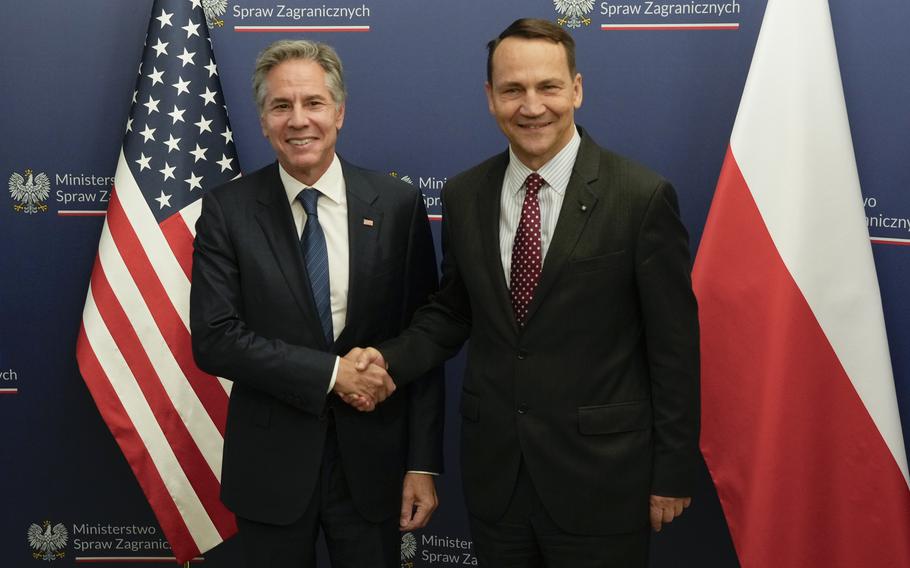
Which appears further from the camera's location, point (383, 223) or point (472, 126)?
point (472, 126)

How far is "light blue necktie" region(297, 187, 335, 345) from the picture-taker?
198 centimetres

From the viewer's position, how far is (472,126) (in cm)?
287

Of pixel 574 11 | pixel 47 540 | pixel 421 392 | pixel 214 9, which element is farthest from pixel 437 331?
pixel 47 540

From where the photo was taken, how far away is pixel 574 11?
277cm

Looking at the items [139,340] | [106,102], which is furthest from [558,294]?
[106,102]

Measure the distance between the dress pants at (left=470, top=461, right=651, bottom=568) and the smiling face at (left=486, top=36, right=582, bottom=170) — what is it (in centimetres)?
71

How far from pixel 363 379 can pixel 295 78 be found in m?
0.71

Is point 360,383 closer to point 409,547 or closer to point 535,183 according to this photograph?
point 535,183

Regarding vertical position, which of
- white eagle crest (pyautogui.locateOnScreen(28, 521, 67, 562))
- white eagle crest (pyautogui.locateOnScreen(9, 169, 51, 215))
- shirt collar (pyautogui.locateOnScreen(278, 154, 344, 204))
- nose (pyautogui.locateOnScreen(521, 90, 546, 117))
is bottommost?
white eagle crest (pyautogui.locateOnScreen(28, 521, 67, 562))

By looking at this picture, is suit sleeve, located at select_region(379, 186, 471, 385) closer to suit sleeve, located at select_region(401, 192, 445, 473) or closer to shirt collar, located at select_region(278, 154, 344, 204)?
suit sleeve, located at select_region(401, 192, 445, 473)

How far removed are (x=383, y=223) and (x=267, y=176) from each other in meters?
0.31

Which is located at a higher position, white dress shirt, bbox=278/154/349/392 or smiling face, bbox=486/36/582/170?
smiling face, bbox=486/36/582/170

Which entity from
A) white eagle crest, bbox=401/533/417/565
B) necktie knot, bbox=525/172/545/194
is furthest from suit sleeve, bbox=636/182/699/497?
white eagle crest, bbox=401/533/417/565

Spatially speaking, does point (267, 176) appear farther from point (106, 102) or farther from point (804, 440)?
point (804, 440)
